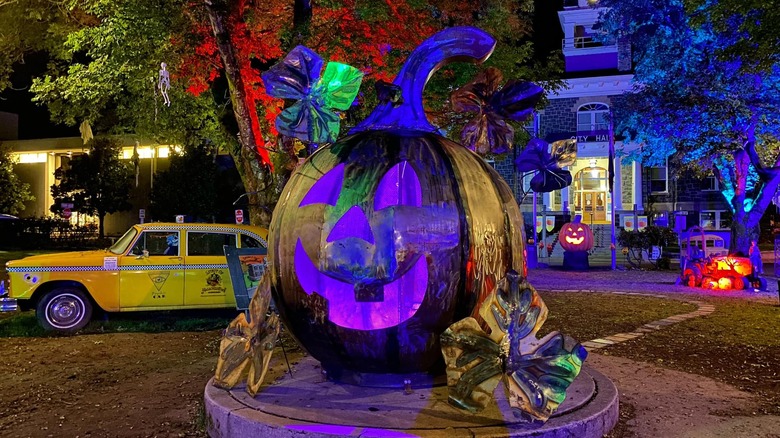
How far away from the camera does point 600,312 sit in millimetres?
11398

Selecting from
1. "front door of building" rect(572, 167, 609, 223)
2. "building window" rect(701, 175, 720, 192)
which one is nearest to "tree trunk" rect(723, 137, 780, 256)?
"front door of building" rect(572, 167, 609, 223)

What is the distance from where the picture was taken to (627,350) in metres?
7.99

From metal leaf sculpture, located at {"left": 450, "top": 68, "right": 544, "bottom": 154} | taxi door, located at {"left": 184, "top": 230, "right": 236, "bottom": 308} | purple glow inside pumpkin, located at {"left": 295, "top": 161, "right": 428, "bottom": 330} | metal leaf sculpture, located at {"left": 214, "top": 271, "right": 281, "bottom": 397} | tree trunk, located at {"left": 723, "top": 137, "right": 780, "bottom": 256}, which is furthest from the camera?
tree trunk, located at {"left": 723, "top": 137, "right": 780, "bottom": 256}

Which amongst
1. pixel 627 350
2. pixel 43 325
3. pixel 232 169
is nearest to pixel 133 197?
pixel 232 169

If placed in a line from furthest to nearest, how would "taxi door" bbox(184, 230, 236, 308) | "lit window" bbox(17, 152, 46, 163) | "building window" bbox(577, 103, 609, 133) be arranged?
"lit window" bbox(17, 152, 46, 163)
"building window" bbox(577, 103, 609, 133)
"taxi door" bbox(184, 230, 236, 308)

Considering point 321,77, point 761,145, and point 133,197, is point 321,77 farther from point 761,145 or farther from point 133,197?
point 133,197

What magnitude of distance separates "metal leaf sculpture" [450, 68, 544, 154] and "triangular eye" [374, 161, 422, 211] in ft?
4.48

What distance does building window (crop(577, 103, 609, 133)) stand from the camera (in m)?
34.2

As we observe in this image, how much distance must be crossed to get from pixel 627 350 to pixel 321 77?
5578 mm

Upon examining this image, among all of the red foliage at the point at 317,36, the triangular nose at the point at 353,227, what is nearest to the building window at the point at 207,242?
the red foliage at the point at 317,36

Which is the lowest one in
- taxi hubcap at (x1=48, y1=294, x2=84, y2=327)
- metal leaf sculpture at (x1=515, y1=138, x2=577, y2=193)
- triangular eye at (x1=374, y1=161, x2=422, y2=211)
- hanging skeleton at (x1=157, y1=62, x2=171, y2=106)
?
taxi hubcap at (x1=48, y1=294, x2=84, y2=327)

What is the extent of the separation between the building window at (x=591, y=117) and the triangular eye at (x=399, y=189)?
31.9 m

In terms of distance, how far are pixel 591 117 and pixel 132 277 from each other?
97.7 feet

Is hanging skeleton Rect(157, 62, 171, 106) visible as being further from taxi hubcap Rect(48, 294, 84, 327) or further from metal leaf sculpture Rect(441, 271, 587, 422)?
metal leaf sculpture Rect(441, 271, 587, 422)
